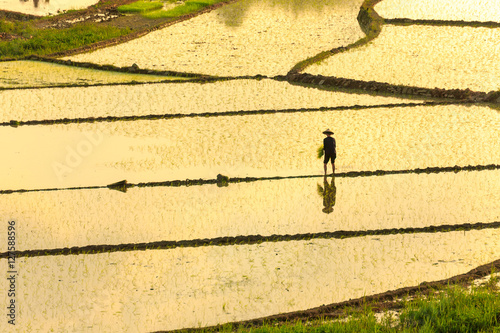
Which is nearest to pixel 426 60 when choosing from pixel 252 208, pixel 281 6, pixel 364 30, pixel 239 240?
pixel 364 30

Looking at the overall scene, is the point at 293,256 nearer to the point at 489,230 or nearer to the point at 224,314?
the point at 224,314

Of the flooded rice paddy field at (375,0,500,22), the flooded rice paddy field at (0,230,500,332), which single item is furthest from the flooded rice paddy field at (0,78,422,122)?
the flooded rice paddy field at (375,0,500,22)

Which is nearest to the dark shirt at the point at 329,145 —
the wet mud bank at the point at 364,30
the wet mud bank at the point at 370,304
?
the wet mud bank at the point at 370,304

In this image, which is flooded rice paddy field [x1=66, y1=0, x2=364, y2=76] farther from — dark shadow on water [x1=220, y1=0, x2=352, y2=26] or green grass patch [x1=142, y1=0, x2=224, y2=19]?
green grass patch [x1=142, y1=0, x2=224, y2=19]

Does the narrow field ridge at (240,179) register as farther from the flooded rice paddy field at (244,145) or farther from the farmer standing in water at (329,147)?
the farmer standing in water at (329,147)

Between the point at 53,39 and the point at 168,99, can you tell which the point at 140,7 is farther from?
the point at 168,99
